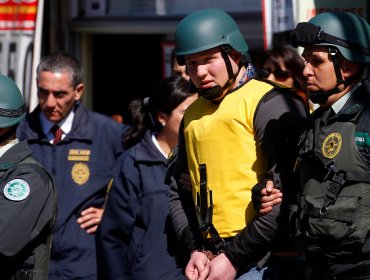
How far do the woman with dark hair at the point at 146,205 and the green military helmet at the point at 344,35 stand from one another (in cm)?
140

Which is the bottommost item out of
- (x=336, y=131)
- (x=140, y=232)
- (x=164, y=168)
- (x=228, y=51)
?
(x=140, y=232)

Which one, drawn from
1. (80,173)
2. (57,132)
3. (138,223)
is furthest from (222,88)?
(57,132)

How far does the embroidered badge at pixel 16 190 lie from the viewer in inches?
152

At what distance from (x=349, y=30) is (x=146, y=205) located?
1.63 m

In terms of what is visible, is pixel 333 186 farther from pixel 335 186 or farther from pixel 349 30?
pixel 349 30

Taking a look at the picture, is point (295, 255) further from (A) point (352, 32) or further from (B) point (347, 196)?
(A) point (352, 32)

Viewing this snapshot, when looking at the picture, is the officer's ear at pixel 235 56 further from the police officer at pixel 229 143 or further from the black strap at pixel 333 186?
the black strap at pixel 333 186

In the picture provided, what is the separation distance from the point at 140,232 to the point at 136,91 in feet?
11.7

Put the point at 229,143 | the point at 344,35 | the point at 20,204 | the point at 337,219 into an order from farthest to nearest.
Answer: the point at 20,204 → the point at 229,143 → the point at 344,35 → the point at 337,219

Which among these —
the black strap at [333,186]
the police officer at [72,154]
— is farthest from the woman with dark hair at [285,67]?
the black strap at [333,186]

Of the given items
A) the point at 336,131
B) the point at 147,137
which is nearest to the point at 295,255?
the point at 336,131

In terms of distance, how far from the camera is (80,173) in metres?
5.29

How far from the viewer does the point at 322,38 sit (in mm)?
3553

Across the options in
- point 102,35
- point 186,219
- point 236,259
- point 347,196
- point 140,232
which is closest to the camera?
point 347,196
